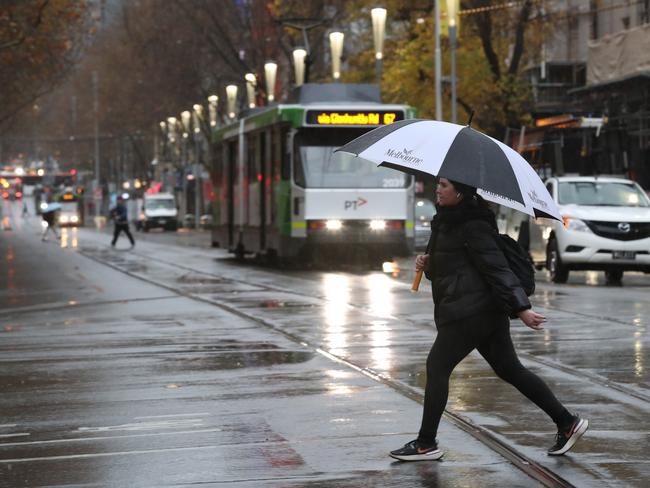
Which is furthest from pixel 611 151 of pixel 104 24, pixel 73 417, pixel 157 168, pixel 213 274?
pixel 157 168

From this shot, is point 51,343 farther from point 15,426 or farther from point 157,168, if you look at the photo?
point 157,168

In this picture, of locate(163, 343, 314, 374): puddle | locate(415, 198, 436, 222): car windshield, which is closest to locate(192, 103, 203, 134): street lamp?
locate(415, 198, 436, 222): car windshield

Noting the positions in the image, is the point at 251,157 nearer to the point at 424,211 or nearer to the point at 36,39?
the point at 36,39

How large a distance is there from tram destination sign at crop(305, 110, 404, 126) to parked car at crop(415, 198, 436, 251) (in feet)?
35.0

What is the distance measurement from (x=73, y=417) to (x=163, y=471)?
2202 millimetres

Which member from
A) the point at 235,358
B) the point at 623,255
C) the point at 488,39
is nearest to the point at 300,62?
the point at 488,39

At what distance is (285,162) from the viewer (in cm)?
3206

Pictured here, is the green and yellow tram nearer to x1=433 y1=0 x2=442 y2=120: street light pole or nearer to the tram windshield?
the tram windshield

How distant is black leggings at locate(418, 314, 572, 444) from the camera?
7934 millimetres

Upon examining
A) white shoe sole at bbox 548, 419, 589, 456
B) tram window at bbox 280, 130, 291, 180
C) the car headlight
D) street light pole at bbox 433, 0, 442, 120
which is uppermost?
street light pole at bbox 433, 0, 442, 120

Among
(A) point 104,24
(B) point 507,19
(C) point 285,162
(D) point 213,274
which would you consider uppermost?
(A) point 104,24

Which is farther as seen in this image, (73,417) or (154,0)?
(154,0)

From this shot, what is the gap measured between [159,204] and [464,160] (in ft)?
282

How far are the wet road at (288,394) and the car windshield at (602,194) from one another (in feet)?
13.7
